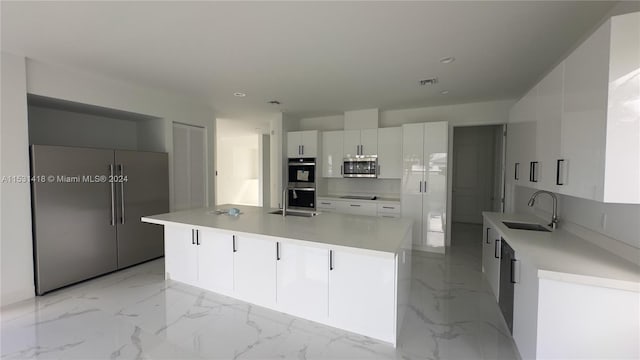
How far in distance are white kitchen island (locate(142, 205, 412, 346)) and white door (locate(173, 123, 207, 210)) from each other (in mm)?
1520

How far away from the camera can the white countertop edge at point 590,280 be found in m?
1.29

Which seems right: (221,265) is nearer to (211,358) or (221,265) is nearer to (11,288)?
(211,358)

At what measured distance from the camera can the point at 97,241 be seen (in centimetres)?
331

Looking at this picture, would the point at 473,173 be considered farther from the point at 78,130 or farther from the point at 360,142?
the point at 78,130

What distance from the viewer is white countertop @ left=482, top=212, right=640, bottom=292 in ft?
4.41

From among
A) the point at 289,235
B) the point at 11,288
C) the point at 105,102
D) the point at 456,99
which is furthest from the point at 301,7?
the point at 11,288

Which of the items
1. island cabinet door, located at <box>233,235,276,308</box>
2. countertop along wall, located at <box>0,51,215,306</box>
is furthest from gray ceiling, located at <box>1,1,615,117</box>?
island cabinet door, located at <box>233,235,276,308</box>

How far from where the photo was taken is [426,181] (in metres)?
4.44

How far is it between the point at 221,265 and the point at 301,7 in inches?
97.7

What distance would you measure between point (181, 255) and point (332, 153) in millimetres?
3175

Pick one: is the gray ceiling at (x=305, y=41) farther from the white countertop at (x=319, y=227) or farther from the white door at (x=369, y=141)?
the white countertop at (x=319, y=227)

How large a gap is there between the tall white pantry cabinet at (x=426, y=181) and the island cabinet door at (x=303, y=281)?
272 cm

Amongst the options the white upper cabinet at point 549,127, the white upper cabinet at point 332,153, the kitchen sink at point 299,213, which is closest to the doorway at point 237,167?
the white upper cabinet at point 332,153

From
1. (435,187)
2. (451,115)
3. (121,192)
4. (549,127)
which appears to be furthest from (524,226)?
(121,192)
